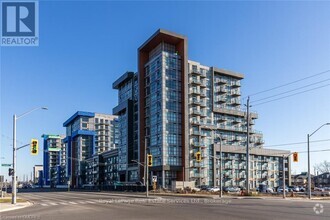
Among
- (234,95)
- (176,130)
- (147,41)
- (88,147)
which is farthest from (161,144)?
(88,147)

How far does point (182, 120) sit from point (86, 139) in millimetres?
84877

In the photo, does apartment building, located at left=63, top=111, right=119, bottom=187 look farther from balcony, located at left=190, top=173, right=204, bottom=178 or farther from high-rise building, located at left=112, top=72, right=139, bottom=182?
balcony, located at left=190, top=173, right=204, bottom=178

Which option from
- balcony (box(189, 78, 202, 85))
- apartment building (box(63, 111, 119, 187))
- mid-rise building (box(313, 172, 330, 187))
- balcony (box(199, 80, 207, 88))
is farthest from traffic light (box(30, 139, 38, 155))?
mid-rise building (box(313, 172, 330, 187))

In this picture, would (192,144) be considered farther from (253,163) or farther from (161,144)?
(253,163)

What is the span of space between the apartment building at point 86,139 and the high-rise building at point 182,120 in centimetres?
4818

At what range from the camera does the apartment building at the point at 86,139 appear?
175000 millimetres

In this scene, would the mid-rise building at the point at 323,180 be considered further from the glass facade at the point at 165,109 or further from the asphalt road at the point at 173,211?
the asphalt road at the point at 173,211

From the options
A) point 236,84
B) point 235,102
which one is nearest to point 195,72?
point 236,84

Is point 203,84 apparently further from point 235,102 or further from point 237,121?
point 237,121

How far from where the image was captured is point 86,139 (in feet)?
580

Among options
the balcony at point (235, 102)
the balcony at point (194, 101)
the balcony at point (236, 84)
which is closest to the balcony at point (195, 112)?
the balcony at point (194, 101)

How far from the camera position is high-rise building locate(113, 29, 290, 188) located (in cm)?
10200

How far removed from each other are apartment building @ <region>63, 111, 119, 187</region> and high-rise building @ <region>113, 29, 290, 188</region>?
48179 millimetres

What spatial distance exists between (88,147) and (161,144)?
85.2 meters
